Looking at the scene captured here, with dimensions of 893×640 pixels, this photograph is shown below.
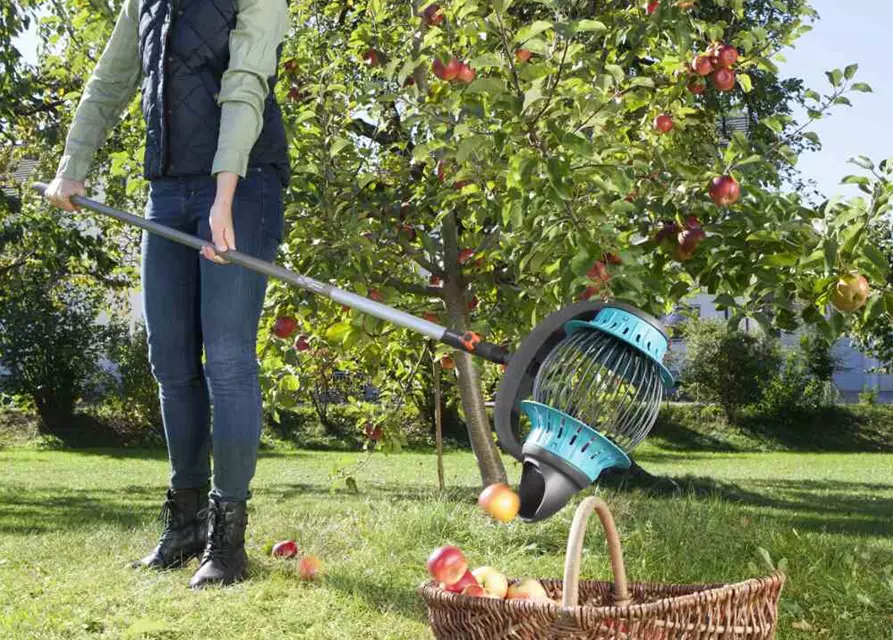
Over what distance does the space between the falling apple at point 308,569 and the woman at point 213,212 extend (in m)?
0.16

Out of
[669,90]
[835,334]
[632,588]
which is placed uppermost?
[669,90]

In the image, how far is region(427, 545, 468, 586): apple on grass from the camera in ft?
7.43

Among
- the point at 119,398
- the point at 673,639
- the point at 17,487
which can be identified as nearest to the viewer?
the point at 673,639

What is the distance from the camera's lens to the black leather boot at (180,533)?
313 centimetres

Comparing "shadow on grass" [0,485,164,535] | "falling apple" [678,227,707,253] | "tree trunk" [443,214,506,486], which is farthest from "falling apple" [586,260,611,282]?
"shadow on grass" [0,485,164,535]

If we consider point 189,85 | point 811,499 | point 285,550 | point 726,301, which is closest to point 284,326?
point 285,550

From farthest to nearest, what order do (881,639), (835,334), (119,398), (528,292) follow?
1. (119,398)
2. (528,292)
3. (835,334)
4. (881,639)

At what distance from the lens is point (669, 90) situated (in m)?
4.19

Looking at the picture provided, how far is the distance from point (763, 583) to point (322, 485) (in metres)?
7.45

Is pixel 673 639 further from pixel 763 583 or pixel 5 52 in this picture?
pixel 5 52

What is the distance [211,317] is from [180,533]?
724 millimetres

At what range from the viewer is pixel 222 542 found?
2936 millimetres

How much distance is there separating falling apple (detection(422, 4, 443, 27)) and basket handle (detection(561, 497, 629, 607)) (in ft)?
8.71

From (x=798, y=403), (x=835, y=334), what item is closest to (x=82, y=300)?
(x=798, y=403)
